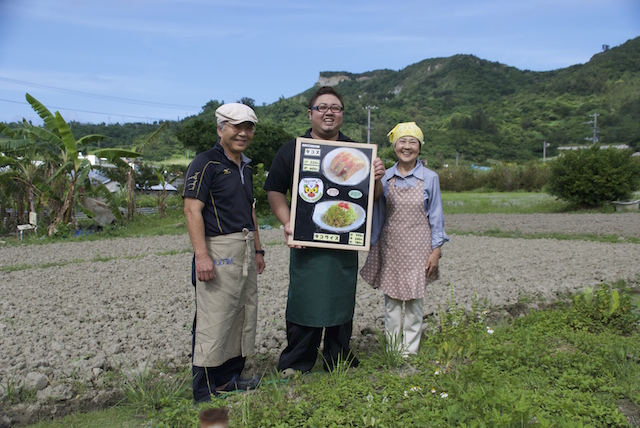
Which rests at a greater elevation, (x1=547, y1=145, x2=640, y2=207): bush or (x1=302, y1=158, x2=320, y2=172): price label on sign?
(x1=547, y1=145, x2=640, y2=207): bush

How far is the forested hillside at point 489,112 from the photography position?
72562mm

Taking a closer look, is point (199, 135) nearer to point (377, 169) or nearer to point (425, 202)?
point (425, 202)

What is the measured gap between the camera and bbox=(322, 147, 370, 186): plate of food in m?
3.29

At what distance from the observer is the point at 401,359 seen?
11.5ft

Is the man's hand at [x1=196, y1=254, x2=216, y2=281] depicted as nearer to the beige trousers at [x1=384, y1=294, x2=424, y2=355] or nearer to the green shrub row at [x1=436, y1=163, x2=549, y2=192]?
the beige trousers at [x1=384, y1=294, x2=424, y2=355]

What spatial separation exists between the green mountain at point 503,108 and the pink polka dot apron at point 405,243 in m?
57.8

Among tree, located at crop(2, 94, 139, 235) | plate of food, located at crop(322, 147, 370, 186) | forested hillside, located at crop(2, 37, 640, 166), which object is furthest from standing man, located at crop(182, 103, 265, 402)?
forested hillside, located at crop(2, 37, 640, 166)

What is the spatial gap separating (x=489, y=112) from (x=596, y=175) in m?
84.6

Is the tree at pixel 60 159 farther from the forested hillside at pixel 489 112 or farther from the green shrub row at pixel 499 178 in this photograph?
the forested hillside at pixel 489 112

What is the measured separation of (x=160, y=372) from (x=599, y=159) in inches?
724

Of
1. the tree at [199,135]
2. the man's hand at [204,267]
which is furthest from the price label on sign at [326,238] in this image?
the tree at [199,135]

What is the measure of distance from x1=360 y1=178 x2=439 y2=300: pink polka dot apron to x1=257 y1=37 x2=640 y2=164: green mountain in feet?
189

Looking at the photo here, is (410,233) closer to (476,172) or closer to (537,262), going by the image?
(537,262)

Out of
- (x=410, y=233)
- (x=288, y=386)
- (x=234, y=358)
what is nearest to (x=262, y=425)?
(x=288, y=386)
